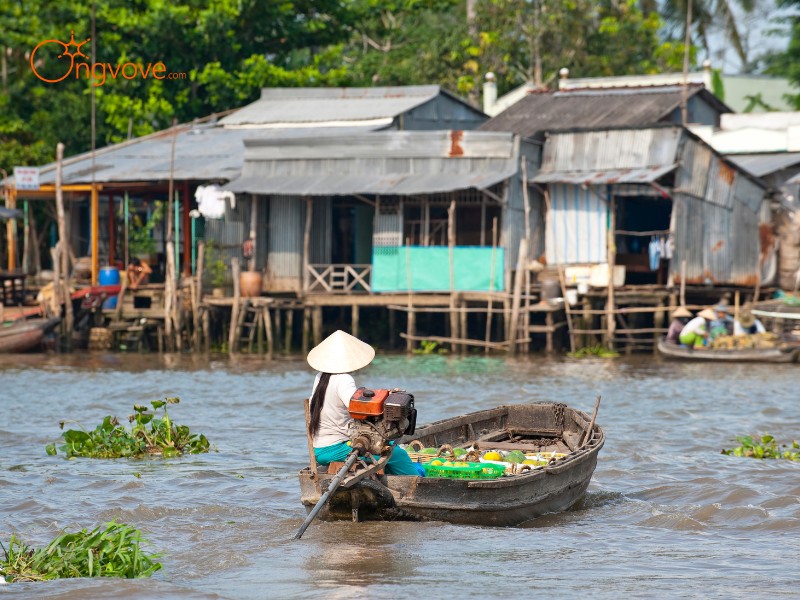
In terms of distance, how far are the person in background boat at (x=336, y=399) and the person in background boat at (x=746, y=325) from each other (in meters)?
14.0

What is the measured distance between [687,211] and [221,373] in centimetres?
890

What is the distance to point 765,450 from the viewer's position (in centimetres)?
1252

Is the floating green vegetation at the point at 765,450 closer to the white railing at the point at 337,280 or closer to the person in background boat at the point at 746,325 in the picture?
the person in background boat at the point at 746,325

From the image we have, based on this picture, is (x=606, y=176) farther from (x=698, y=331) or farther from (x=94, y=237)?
(x=94, y=237)

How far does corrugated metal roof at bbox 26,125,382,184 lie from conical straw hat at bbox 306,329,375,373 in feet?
50.3

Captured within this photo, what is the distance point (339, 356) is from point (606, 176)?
48.9ft

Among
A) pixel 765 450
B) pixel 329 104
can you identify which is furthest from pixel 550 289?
pixel 765 450

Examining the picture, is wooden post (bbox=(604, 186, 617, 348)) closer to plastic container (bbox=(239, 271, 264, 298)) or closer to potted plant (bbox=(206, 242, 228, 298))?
plastic container (bbox=(239, 271, 264, 298))

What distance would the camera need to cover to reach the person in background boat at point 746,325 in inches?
861

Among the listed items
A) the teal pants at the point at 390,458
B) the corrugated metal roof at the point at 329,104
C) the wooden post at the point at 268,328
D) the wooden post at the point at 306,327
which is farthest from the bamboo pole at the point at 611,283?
the teal pants at the point at 390,458

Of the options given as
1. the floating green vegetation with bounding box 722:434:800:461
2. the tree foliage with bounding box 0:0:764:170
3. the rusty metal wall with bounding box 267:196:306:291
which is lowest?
the floating green vegetation with bounding box 722:434:800:461

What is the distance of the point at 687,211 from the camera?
23344 mm

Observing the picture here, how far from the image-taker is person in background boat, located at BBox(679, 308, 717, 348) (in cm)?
2170

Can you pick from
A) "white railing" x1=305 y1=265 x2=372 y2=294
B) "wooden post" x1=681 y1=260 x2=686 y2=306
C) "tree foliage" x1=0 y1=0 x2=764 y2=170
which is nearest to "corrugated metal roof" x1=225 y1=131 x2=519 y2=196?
"white railing" x1=305 y1=265 x2=372 y2=294
